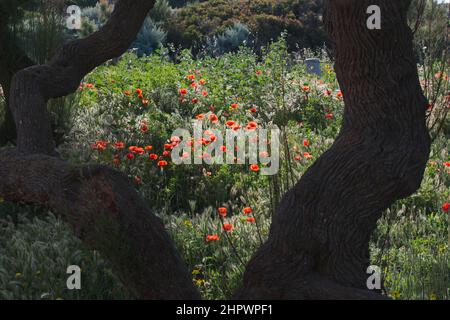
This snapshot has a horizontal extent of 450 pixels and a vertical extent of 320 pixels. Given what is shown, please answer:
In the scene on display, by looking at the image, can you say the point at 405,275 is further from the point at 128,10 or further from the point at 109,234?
the point at 128,10

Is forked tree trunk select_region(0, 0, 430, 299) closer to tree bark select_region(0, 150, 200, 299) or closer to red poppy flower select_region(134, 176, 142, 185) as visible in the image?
tree bark select_region(0, 150, 200, 299)

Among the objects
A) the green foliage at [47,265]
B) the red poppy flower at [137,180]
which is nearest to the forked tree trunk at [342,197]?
the green foliage at [47,265]

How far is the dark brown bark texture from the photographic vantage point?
3680 mm

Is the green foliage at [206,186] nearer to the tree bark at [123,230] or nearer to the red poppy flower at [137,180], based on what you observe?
the red poppy flower at [137,180]

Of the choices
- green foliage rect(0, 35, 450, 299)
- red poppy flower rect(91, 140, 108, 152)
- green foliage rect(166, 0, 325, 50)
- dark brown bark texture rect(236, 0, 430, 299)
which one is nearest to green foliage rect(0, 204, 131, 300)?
green foliage rect(0, 35, 450, 299)

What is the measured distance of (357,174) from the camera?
3691 millimetres

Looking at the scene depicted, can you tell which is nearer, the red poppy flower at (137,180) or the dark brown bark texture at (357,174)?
the dark brown bark texture at (357,174)

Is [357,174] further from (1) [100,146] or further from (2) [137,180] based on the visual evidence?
(1) [100,146]

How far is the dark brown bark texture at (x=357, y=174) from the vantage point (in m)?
3.68

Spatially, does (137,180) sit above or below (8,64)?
below

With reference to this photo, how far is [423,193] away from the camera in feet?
21.3

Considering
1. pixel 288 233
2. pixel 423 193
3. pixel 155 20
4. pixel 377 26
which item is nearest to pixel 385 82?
pixel 377 26

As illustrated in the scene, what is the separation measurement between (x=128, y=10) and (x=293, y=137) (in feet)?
8.85

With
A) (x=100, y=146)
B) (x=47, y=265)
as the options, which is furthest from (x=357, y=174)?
(x=100, y=146)
